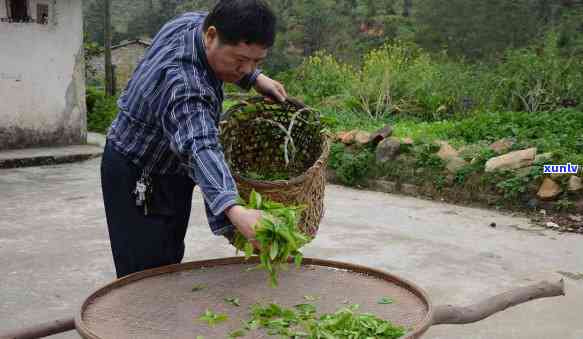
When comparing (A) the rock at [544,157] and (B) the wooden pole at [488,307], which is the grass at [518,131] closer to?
(A) the rock at [544,157]

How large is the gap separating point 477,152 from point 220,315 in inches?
197

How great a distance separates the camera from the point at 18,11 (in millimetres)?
8750

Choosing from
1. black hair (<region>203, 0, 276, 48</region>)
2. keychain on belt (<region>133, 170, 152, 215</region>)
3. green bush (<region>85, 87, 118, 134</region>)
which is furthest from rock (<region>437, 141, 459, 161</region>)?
green bush (<region>85, 87, 118, 134</region>)

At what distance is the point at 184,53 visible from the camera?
1.97m

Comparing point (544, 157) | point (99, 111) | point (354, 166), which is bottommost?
point (99, 111)

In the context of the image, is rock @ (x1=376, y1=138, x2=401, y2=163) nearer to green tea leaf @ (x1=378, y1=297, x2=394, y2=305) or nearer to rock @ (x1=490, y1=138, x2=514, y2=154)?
rock @ (x1=490, y1=138, x2=514, y2=154)

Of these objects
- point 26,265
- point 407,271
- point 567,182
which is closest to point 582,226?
point 567,182

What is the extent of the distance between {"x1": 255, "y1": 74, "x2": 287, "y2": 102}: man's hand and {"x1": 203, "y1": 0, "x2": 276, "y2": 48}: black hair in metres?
0.57

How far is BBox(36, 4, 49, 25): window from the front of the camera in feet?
29.3

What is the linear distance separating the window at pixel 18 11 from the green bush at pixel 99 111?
10.0 ft

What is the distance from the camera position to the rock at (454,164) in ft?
20.9

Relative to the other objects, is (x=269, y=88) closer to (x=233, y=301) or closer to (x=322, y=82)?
(x=233, y=301)

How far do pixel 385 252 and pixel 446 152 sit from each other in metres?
2.06

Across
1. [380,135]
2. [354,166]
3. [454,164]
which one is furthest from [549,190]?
[354,166]
